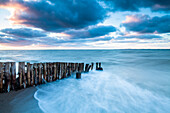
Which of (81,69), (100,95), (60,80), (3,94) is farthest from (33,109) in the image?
(81,69)

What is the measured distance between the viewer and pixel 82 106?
4.29 m

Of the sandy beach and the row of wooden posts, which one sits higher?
the row of wooden posts

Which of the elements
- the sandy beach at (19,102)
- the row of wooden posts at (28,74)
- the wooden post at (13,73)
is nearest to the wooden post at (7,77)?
the row of wooden posts at (28,74)

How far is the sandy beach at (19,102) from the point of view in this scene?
12.7 ft

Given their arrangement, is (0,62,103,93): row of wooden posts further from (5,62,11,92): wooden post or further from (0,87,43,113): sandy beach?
(0,87,43,113): sandy beach

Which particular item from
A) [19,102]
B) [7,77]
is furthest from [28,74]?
[19,102]

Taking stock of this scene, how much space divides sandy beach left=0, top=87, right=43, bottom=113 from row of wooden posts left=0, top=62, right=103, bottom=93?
393mm

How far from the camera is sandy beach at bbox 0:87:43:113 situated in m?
3.88

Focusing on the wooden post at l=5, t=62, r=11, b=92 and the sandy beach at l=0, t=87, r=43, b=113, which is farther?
the wooden post at l=5, t=62, r=11, b=92

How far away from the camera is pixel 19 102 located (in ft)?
14.5

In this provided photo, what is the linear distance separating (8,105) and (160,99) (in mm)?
6949

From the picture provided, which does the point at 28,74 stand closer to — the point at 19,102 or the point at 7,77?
the point at 7,77

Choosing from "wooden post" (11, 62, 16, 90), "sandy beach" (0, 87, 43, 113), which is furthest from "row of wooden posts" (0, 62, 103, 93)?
"sandy beach" (0, 87, 43, 113)

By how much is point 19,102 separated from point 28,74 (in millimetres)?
1652
